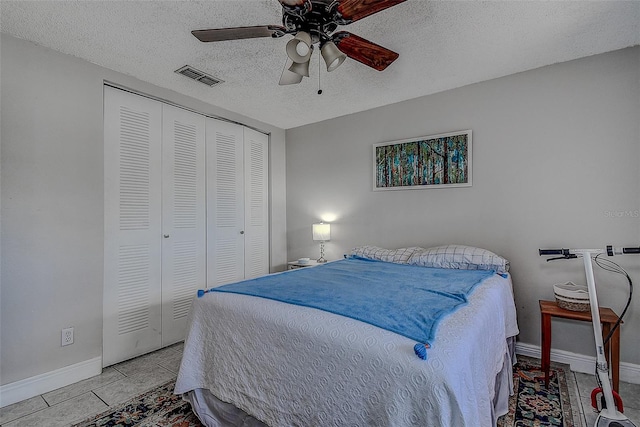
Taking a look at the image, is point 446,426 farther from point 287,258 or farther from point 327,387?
point 287,258

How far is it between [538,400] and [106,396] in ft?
9.41

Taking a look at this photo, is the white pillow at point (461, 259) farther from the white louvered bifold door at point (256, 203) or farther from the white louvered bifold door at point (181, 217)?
the white louvered bifold door at point (181, 217)

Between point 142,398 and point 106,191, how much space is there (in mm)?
1617

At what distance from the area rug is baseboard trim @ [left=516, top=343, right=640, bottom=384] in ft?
0.19

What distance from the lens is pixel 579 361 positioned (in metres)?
2.40

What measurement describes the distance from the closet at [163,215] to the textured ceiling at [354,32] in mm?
430

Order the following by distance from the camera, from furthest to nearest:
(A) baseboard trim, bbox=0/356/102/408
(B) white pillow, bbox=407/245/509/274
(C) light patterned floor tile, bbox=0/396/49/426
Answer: (B) white pillow, bbox=407/245/509/274 → (A) baseboard trim, bbox=0/356/102/408 → (C) light patterned floor tile, bbox=0/396/49/426

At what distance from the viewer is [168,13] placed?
6.26 feet

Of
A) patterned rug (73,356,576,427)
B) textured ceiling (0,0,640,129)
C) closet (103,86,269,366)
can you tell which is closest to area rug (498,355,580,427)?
patterned rug (73,356,576,427)

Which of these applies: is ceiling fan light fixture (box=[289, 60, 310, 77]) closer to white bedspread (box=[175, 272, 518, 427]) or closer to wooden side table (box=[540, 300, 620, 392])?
white bedspread (box=[175, 272, 518, 427])

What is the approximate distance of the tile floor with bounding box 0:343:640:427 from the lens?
1882 millimetres

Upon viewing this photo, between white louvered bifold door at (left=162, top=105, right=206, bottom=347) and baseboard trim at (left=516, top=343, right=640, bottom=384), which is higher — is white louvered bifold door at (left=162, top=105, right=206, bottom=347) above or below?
above

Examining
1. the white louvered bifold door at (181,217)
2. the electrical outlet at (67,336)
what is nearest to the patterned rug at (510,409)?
the electrical outlet at (67,336)

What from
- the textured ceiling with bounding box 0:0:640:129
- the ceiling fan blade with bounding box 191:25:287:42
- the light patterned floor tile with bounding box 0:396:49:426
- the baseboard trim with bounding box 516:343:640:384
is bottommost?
the light patterned floor tile with bounding box 0:396:49:426
